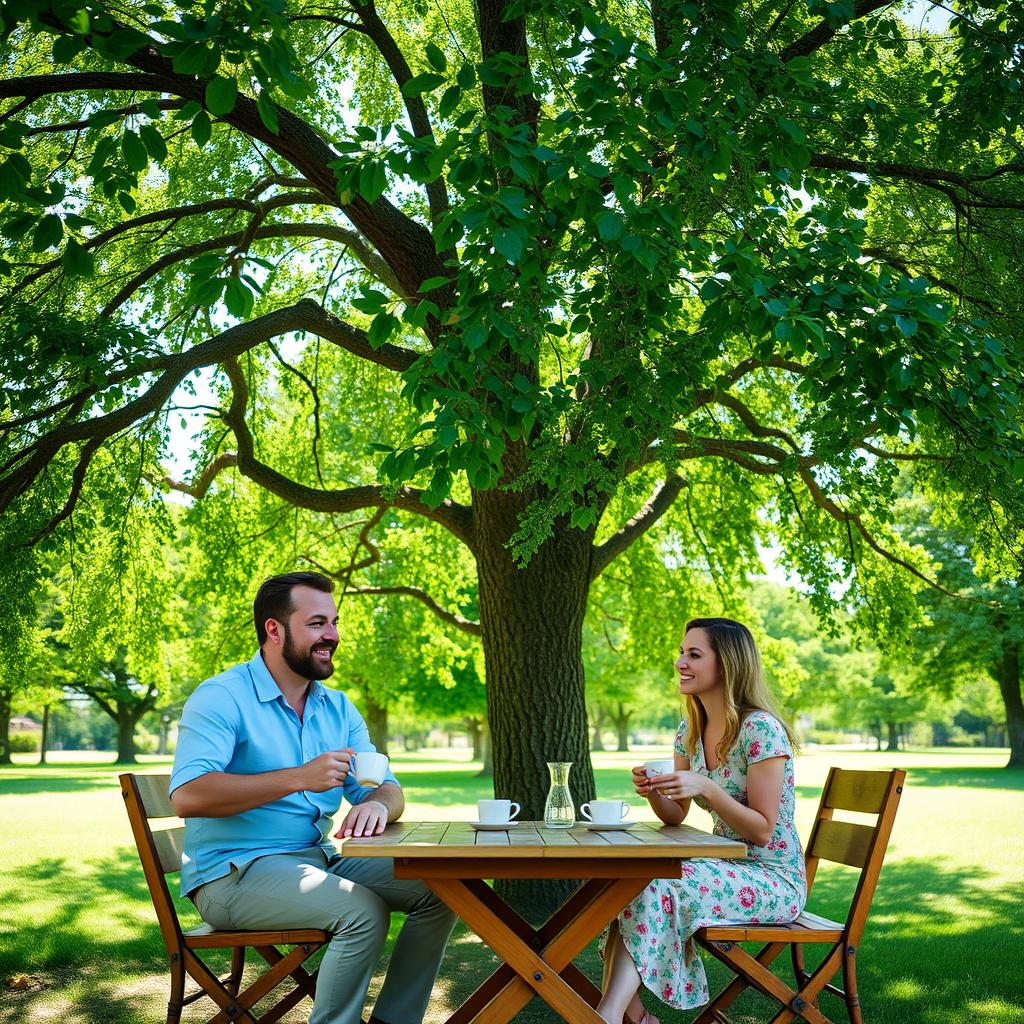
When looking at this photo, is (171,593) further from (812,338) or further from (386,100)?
(812,338)

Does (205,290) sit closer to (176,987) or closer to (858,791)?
(176,987)

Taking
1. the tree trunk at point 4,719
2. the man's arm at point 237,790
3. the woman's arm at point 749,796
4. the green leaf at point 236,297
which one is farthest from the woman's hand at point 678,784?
the tree trunk at point 4,719

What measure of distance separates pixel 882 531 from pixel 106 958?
832 centimetres

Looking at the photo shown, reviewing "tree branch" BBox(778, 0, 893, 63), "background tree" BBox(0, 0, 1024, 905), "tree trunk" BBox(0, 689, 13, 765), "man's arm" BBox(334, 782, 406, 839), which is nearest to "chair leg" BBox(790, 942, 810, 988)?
"man's arm" BBox(334, 782, 406, 839)

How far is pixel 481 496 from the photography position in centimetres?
789

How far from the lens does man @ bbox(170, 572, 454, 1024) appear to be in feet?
12.4

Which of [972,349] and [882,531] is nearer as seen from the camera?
[972,349]

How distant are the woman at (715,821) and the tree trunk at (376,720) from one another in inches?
1150

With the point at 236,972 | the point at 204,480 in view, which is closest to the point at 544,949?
the point at 236,972

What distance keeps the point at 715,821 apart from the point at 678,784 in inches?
39.3

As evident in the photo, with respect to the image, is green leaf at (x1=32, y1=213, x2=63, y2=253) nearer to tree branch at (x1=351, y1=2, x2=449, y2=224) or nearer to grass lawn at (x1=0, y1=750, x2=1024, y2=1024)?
grass lawn at (x1=0, y1=750, x2=1024, y2=1024)

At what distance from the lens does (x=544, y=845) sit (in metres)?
3.32

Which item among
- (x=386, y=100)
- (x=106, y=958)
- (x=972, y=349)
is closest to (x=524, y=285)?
(x=972, y=349)

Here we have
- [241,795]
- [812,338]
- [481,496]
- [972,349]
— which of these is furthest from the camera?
[481,496]
